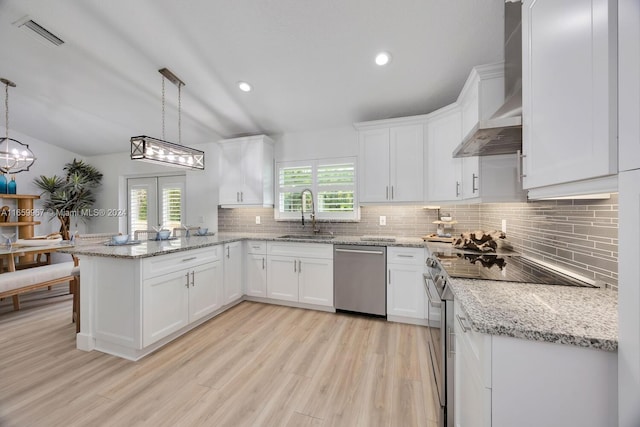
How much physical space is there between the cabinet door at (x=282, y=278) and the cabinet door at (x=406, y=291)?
118 centimetres

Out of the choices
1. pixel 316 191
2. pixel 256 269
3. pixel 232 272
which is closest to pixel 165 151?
pixel 232 272

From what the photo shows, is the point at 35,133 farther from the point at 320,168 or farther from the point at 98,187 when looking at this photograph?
the point at 320,168

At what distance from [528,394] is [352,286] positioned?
7.27ft

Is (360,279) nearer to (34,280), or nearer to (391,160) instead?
→ (391,160)

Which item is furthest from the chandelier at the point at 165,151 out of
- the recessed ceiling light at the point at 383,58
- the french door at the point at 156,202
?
the recessed ceiling light at the point at 383,58

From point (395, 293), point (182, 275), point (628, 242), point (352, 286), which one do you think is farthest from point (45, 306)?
point (628, 242)

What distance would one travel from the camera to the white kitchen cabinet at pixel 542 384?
2.38ft

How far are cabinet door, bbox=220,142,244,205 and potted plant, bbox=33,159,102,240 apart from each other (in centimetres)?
341

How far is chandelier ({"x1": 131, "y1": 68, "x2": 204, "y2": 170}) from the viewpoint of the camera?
7.62 ft

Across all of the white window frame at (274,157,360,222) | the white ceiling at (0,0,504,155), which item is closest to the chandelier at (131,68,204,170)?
the white ceiling at (0,0,504,155)

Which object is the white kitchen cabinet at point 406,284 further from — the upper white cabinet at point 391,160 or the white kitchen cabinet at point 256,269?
the white kitchen cabinet at point 256,269

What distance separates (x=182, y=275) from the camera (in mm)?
2543

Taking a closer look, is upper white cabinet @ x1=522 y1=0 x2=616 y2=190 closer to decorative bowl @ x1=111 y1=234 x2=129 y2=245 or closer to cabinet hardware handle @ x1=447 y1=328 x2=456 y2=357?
cabinet hardware handle @ x1=447 y1=328 x2=456 y2=357

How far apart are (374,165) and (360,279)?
143 centimetres
